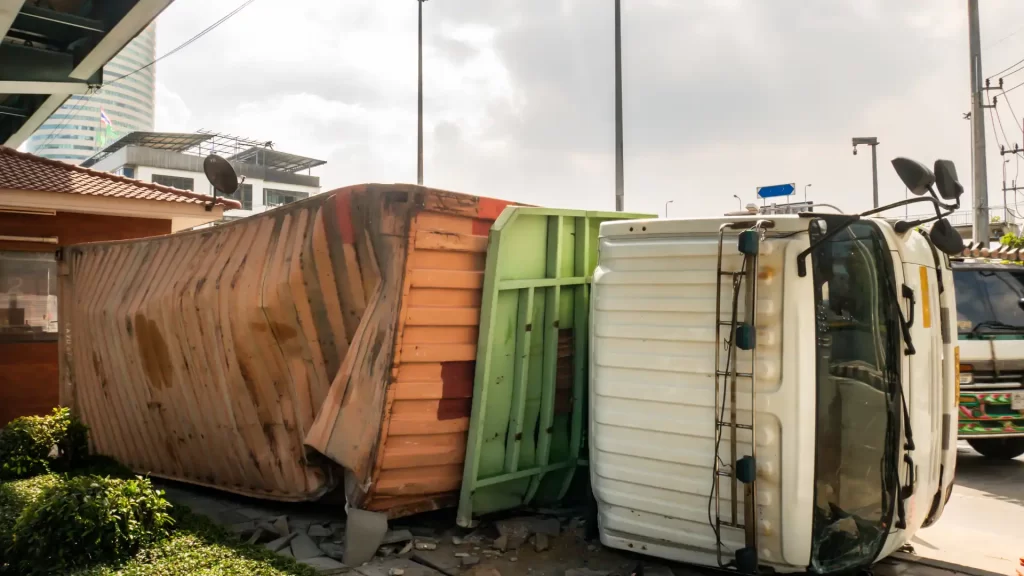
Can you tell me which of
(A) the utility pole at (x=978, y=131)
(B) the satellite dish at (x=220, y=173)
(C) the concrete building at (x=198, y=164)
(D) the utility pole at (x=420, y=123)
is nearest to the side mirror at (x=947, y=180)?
(B) the satellite dish at (x=220, y=173)

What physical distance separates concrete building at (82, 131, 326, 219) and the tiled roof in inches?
1383

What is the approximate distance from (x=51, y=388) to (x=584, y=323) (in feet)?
27.7

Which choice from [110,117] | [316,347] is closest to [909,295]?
[316,347]

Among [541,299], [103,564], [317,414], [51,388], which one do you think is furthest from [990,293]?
[51,388]

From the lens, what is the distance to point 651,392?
4137 mm

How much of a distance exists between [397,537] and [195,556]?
126 cm

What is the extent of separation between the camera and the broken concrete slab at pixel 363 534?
459 centimetres

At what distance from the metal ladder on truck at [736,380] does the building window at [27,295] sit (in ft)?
32.4

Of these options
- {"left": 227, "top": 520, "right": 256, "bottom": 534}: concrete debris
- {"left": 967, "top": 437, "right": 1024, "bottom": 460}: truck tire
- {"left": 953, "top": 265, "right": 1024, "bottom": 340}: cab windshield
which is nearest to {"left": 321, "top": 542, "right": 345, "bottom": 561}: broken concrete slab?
{"left": 227, "top": 520, "right": 256, "bottom": 534}: concrete debris

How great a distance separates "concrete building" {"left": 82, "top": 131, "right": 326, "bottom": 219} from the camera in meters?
49.1

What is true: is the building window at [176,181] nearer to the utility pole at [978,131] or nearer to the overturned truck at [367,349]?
the utility pole at [978,131]

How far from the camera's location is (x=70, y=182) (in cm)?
1065

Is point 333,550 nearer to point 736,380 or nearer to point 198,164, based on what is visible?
point 736,380

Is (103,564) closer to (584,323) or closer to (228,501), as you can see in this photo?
(228,501)
